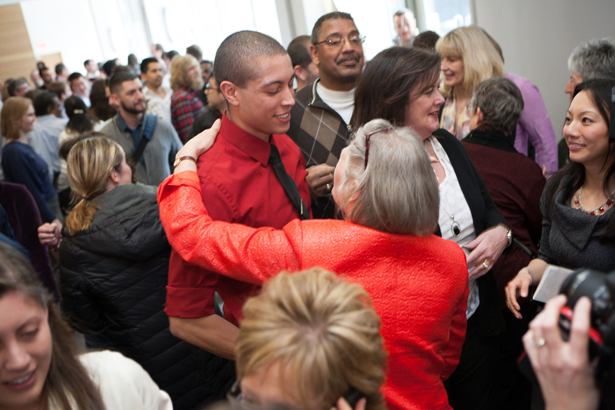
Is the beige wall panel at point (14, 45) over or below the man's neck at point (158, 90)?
over

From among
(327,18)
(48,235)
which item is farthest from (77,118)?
(327,18)

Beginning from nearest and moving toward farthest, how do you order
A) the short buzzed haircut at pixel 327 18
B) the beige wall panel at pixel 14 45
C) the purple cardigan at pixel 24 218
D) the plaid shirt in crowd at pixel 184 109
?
the short buzzed haircut at pixel 327 18 < the purple cardigan at pixel 24 218 < the plaid shirt in crowd at pixel 184 109 < the beige wall panel at pixel 14 45

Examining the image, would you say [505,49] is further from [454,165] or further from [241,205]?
[241,205]

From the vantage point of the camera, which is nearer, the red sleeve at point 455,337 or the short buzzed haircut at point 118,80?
the red sleeve at point 455,337

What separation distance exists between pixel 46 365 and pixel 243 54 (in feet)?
3.29

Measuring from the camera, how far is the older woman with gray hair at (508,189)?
192 centimetres

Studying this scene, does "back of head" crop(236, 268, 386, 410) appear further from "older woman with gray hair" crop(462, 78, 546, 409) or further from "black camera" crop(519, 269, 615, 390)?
"older woman with gray hair" crop(462, 78, 546, 409)

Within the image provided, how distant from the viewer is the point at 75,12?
44.2 feet

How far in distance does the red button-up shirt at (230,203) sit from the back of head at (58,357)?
1.01ft

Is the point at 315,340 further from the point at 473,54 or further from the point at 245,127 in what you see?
the point at 473,54

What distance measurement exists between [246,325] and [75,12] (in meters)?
15.3

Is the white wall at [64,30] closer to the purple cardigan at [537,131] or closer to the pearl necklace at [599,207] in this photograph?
the purple cardigan at [537,131]

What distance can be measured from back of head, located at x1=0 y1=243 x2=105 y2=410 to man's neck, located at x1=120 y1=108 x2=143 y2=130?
2.56 meters

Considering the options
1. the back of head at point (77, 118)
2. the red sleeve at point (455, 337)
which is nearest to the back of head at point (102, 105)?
the back of head at point (77, 118)
